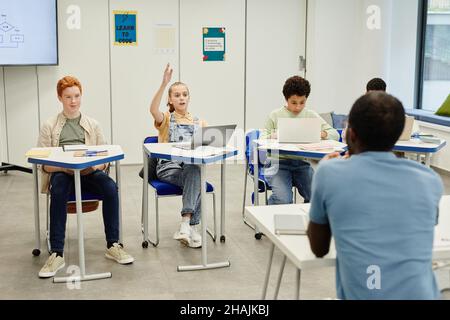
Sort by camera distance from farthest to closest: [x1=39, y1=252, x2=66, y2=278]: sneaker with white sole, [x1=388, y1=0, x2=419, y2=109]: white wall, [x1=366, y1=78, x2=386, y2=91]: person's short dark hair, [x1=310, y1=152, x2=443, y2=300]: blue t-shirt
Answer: [x1=388, y1=0, x2=419, y2=109]: white wall < [x1=366, y1=78, x2=386, y2=91]: person's short dark hair < [x1=39, y1=252, x2=66, y2=278]: sneaker with white sole < [x1=310, y1=152, x2=443, y2=300]: blue t-shirt

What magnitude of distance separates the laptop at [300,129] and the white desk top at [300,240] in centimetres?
155

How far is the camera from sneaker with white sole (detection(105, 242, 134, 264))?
380 centimetres

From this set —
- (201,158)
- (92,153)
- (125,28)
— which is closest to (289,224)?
(201,158)

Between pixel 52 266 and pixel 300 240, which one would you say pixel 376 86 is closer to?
pixel 52 266

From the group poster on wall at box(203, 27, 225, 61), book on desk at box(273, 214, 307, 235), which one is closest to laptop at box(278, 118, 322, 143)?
book on desk at box(273, 214, 307, 235)

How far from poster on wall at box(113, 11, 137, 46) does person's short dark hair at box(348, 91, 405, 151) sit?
5268 millimetres

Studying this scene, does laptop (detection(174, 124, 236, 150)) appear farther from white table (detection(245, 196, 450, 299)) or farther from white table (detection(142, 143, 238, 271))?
white table (detection(245, 196, 450, 299))

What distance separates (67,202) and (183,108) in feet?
3.57

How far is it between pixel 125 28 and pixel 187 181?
3332 millimetres

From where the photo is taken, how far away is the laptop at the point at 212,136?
3.81 meters

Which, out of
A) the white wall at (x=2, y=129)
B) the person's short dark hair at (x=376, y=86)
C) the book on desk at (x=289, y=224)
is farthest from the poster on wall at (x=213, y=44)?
the book on desk at (x=289, y=224)

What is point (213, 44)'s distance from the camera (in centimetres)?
704

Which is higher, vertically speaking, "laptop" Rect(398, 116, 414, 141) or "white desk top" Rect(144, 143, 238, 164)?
"laptop" Rect(398, 116, 414, 141)

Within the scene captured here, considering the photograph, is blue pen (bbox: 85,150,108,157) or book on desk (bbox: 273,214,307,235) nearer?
book on desk (bbox: 273,214,307,235)
